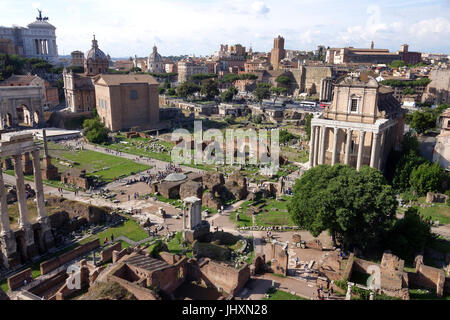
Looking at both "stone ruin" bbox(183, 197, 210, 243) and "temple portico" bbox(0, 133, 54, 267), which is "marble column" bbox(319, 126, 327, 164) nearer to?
"stone ruin" bbox(183, 197, 210, 243)

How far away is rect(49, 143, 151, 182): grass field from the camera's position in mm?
50031

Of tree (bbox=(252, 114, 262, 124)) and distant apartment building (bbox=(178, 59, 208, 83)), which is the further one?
distant apartment building (bbox=(178, 59, 208, 83))

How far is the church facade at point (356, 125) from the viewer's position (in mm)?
42719

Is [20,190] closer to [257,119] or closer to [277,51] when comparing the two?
[257,119]

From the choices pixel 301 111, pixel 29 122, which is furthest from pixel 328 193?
pixel 29 122

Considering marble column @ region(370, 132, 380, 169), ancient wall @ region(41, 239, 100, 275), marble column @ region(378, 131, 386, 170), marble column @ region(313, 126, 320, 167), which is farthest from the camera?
marble column @ region(313, 126, 320, 167)

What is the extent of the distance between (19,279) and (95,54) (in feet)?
303

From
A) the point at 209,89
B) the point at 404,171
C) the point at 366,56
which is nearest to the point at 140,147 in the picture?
the point at 404,171

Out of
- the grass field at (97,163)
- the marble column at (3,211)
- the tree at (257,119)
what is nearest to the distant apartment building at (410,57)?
the tree at (257,119)

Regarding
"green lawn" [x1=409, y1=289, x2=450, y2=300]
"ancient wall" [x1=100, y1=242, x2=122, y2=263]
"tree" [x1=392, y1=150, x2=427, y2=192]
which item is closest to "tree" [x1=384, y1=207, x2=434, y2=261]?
"green lawn" [x1=409, y1=289, x2=450, y2=300]

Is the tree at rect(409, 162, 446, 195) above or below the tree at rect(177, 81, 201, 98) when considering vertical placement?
below

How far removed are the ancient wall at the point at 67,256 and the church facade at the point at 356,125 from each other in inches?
1184

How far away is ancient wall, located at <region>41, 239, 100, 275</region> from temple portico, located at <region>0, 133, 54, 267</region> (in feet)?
10.5

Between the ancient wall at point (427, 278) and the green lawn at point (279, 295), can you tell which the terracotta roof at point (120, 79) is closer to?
the green lawn at point (279, 295)
